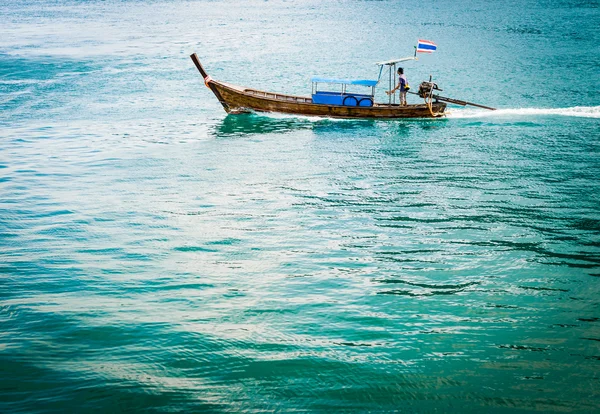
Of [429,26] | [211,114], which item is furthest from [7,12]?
[211,114]

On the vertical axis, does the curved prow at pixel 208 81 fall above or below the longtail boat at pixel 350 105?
above

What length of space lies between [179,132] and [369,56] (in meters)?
33.3

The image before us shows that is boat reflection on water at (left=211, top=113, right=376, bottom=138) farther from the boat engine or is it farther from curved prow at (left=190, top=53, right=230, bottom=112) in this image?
the boat engine

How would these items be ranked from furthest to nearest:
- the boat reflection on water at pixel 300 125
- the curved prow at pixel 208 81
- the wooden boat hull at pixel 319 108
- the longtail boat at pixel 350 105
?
1. the curved prow at pixel 208 81
2. the wooden boat hull at pixel 319 108
3. the longtail boat at pixel 350 105
4. the boat reflection on water at pixel 300 125

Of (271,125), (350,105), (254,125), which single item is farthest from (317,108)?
(254,125)

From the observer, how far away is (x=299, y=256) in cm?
1566

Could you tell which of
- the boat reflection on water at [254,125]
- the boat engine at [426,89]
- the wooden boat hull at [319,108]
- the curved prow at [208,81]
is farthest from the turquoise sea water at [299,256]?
the boat engine at [426,89]

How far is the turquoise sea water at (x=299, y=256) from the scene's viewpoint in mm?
9891

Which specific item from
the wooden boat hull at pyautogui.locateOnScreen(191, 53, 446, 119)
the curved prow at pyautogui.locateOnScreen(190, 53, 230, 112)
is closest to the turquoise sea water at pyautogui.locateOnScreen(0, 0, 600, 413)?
the wooden boat hull at pyautogui.locateOnScreen(191, 53, 446, 119)

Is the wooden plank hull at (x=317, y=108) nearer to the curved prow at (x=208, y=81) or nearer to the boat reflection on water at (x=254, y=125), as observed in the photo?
the curved prow at (x=208, y=81)

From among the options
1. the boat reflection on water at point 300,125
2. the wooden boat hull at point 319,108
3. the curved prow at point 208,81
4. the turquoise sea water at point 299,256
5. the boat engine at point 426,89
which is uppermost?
the curved prow at point 208,81

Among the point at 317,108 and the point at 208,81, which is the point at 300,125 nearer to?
the point at 317,108

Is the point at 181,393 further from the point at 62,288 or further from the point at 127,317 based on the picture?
the point at 62,288

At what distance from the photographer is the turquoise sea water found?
9891mm
